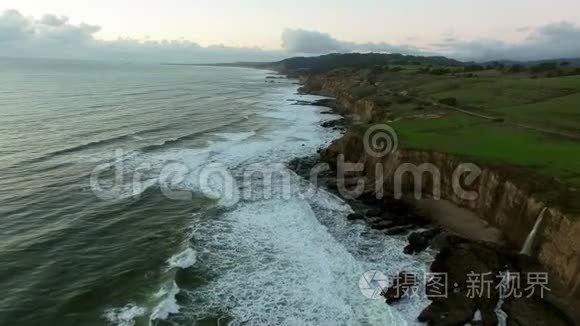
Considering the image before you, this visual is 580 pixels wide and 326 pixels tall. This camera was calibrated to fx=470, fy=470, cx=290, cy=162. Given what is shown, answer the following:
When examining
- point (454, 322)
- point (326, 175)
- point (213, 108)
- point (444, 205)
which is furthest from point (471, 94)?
point (454, 322)

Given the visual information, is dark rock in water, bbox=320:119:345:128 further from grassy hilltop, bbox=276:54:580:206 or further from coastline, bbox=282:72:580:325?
coastline, bbox=282:72:580:325

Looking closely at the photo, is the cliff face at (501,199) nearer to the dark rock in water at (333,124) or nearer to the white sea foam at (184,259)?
the white sea foam at (184,259)

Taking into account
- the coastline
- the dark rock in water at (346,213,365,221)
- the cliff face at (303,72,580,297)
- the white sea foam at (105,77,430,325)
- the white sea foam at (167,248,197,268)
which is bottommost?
the white sea foam at (105,77,430,325)

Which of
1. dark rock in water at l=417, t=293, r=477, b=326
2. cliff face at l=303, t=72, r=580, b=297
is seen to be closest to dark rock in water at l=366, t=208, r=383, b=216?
cliff face at l=303, t=72, r=580, b=297

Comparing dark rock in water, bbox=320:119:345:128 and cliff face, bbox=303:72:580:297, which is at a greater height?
cliff face, bbox=303:72:580:297

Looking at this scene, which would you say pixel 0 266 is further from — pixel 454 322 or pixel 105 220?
pixel 454 322

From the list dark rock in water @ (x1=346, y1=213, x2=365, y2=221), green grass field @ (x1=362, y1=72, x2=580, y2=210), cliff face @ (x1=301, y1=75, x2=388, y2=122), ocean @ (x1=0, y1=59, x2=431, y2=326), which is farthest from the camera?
cliff face @ (x1=301, y1=75, x2=388, y2=122)

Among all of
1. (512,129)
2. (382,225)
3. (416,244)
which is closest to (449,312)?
(416,244)
